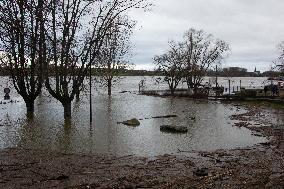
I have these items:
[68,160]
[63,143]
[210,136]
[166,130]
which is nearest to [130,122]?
[166,130]

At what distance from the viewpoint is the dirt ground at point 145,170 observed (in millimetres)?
9219

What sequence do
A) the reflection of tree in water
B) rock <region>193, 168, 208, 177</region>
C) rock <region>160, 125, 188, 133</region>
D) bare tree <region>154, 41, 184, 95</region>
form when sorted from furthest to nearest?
bare tree <region>154, 41, 184, 95</region> → rock <region>160, 125, 188, 133</region> → the reflection of tree in water → rock <region>193, 168, 208, 177</region>

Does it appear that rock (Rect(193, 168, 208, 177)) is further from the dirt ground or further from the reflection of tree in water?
the reflection of tree in water

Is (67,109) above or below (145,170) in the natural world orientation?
above

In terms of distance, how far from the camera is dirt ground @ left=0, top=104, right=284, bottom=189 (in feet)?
30.2

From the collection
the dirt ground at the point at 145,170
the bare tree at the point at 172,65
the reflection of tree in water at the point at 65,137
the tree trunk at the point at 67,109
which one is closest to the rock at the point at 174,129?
the reflection of tree in water at the point at 65,137

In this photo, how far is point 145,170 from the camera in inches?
423

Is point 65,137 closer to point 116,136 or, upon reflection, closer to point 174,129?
point 116,136

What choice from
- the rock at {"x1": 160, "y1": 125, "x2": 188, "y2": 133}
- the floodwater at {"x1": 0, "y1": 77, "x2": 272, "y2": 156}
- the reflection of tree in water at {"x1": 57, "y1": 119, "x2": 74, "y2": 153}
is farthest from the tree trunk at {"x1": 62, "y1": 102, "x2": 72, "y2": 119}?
the rock at {"x1": 160, "y1": 125, "x2": 188, "y2": 133}

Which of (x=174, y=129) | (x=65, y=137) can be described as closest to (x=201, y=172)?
(x=65, y=137)

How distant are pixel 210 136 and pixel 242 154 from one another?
4.06 meters

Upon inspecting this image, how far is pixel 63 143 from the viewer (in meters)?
15.1

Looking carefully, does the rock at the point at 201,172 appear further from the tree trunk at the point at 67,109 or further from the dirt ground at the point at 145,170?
the tree trunk at the point at 67,109

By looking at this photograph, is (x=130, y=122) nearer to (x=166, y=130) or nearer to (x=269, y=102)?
(x=166, y=130)
